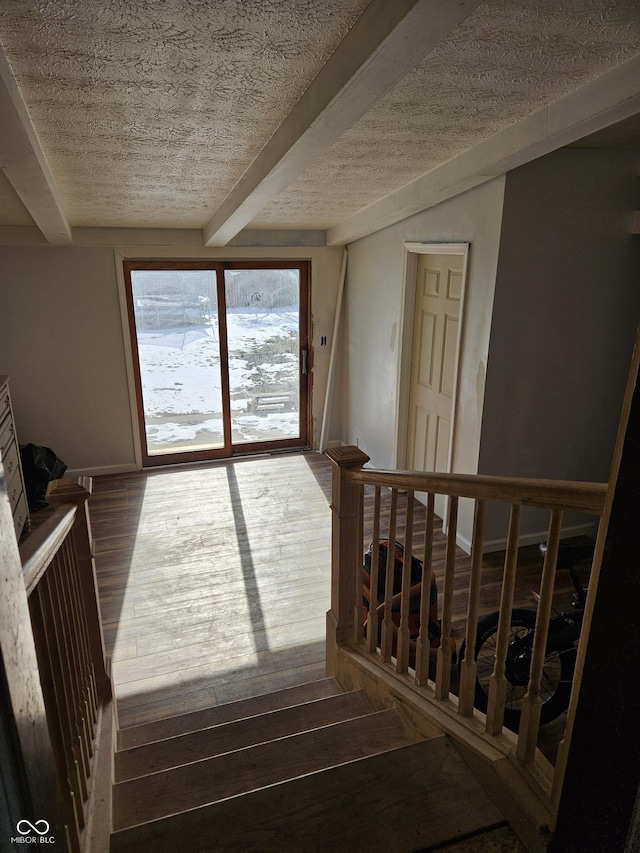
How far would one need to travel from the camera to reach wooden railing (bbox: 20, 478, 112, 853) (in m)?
1.11

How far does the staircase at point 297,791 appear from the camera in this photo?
4.22 feet

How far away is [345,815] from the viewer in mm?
1335

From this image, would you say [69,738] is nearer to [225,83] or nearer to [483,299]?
[225,83]

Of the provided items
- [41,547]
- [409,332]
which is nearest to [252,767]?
[41,547]

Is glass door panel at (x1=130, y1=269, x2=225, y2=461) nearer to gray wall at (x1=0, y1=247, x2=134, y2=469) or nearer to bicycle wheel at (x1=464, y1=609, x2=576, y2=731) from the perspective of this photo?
gray wall at (x1=0, y1=247, x2=134, y2=469)

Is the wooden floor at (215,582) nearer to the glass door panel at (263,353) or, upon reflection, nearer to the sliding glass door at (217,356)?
the sliding glass door at (217,356)

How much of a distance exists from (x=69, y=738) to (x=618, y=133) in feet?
11.3

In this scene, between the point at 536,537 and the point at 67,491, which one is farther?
the point at 536,537

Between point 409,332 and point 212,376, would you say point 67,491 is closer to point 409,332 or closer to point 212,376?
point 409,332

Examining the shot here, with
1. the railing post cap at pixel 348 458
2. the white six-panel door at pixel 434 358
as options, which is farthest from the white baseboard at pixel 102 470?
the railing post cap at pixel 348 458

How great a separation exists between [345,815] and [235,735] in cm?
73

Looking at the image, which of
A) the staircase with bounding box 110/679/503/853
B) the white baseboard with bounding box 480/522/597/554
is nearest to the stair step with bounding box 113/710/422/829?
the staircase with bounding box 110/679/503/853

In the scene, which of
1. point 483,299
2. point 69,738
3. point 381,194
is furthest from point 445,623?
point 381,194

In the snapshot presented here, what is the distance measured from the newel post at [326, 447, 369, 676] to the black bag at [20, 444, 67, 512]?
10.5 ft
